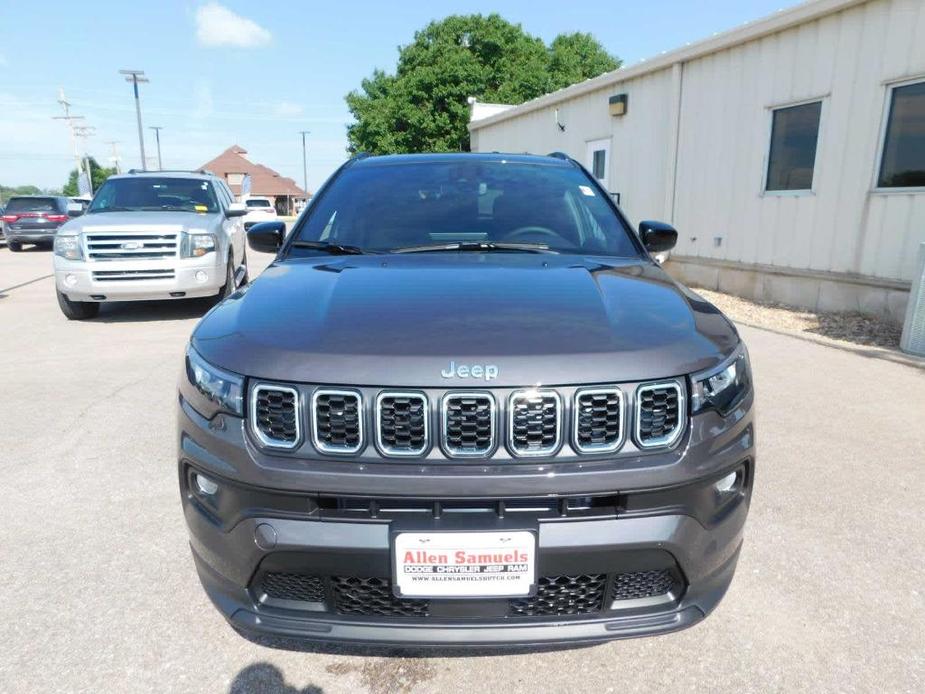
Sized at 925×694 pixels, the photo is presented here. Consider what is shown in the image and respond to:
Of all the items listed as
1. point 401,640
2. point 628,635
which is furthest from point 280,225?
point 628,635

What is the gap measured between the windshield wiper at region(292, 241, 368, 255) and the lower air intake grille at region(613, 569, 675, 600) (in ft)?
5.32

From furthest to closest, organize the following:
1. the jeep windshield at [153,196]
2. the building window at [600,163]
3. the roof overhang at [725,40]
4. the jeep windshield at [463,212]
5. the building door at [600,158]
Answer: the building window at [600,163]
the building door at [600,158]
the jeep windshield at [153,196]
the roof overhang at [725,40]
the jeep windshield at [463,212]

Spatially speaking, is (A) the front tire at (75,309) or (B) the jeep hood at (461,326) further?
(A) the front tire at (75,309)

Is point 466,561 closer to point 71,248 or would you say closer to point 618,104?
point 71,248

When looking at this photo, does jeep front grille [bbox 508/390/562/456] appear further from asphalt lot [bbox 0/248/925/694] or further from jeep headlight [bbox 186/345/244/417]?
asphalt lot [bbox 0/248/925/694]

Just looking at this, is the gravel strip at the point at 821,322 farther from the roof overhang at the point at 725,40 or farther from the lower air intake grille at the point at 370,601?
the lower air intake grille at the point at 370,601

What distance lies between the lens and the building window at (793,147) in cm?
818

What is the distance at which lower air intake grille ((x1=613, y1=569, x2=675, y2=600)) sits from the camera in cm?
176

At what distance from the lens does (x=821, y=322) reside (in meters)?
7.57

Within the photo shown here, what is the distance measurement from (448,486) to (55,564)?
1979mm

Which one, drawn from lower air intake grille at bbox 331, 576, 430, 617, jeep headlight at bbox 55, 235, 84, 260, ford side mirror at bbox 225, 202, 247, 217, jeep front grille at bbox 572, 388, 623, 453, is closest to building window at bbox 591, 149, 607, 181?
ford side mirror at bbox 225, 202, 247, 217

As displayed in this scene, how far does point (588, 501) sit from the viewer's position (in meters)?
1.69

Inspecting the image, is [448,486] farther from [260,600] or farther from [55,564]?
[55,564]

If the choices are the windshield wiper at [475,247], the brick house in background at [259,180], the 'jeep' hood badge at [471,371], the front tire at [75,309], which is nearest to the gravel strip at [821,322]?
the windshield wiper at [475,247]
